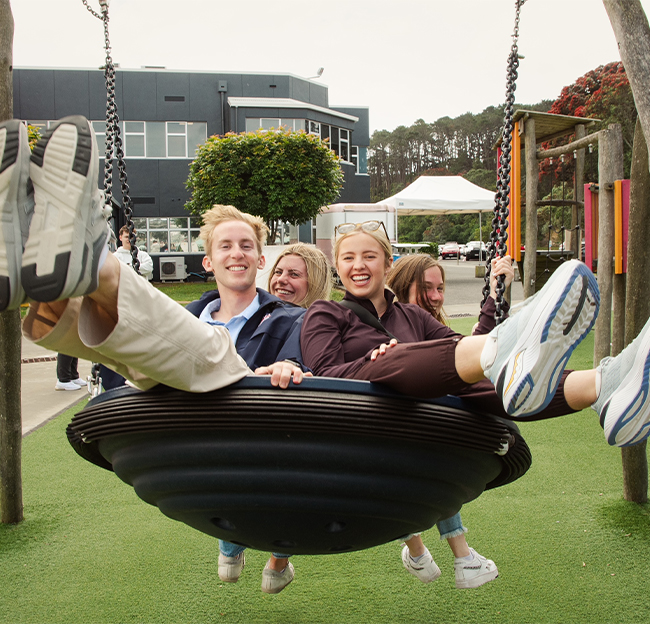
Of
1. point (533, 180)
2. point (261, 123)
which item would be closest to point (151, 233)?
point (261, 123)

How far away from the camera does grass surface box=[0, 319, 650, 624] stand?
94.7 inches

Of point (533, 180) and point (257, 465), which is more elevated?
point (533, 180)

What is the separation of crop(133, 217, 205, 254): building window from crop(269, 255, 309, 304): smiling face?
19744 millimetres

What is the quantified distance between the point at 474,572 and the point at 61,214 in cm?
190

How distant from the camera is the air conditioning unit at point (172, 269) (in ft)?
70.5

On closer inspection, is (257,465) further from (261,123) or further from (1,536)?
(261,123)

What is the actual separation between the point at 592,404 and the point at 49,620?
206cm

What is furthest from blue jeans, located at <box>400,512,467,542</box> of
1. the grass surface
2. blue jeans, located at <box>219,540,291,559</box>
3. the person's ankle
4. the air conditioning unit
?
the air conditioning unit

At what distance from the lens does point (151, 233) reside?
22453mm

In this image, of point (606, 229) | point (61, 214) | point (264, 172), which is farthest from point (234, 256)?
point (264, 172)

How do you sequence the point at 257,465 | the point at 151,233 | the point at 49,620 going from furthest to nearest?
the point at 151,233 < the point at 49,620 < the point at 257,465

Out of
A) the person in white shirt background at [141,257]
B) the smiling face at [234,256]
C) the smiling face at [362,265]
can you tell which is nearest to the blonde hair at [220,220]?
the smiling face at [234,256]

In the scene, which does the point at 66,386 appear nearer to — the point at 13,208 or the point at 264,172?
the point at 13,208

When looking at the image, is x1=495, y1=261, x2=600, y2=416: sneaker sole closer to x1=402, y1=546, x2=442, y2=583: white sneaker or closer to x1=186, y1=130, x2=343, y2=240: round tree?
x1=402, y1=546, x2=442, y2=583: white sneaker
